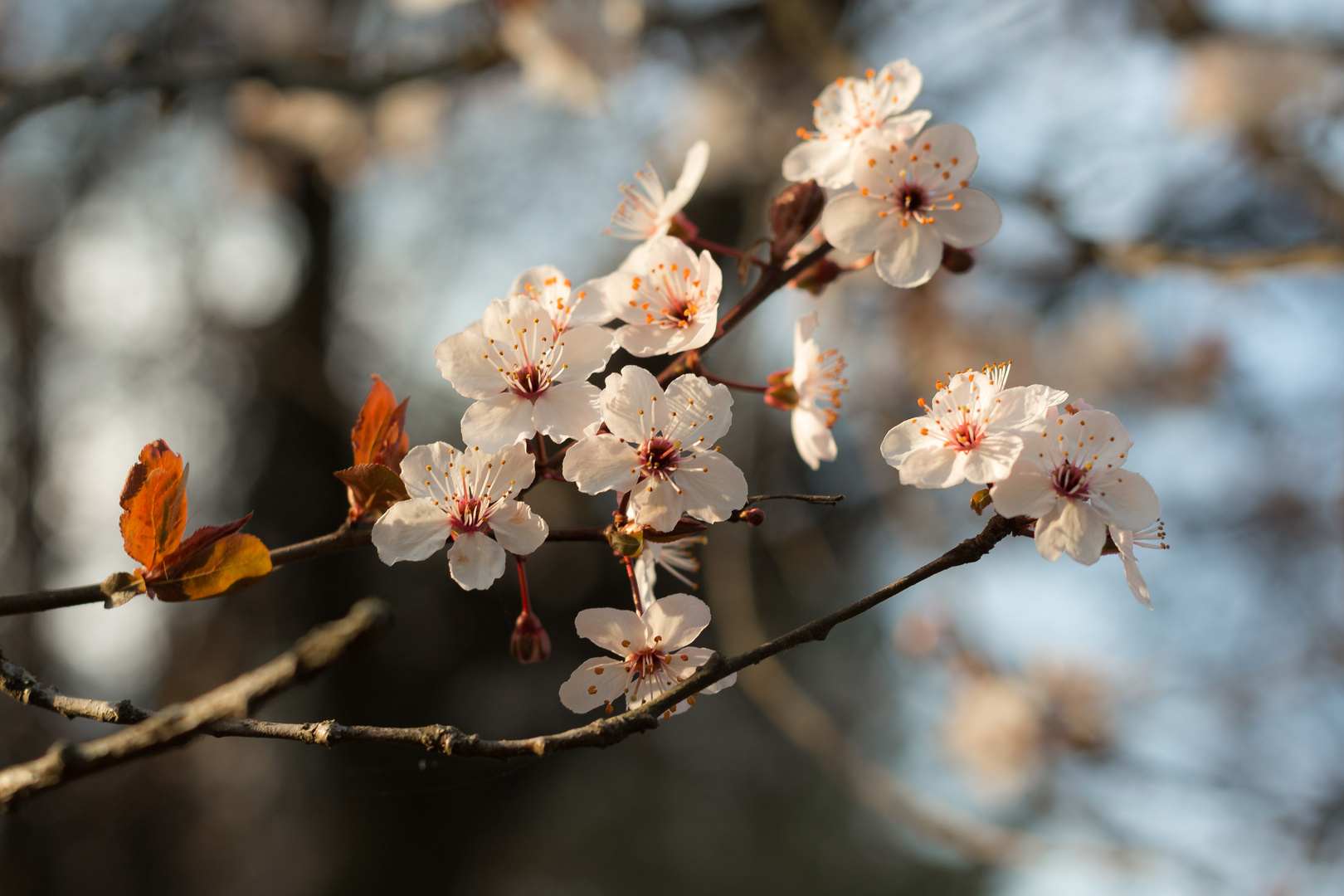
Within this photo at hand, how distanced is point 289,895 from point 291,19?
430 centimetres

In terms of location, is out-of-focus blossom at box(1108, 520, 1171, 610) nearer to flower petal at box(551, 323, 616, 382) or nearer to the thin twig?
the thin twig

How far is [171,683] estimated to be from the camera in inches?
163

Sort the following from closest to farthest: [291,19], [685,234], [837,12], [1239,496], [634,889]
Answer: [685,234], [837,12], [1239,496], [291,19], [634,889]

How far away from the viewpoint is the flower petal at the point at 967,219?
2.23 ft

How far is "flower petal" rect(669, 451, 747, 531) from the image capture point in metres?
0.55

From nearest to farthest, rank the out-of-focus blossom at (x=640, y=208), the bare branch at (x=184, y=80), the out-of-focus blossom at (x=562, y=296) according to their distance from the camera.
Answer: the out-of-focus blossom at (x=562, y=296) → the out-of-focus blossom at (x=640, y=208) → the bare branch at (x=184, y=80)

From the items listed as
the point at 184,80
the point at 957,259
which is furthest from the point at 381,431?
the point at 184,80

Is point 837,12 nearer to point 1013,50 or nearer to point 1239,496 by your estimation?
point 1013,50

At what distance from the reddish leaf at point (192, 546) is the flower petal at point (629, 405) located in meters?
0.25

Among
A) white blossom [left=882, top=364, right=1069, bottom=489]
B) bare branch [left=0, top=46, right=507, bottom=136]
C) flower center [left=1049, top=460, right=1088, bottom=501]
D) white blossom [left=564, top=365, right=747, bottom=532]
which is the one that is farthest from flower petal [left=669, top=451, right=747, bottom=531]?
bare branch [left=0, top=46, right=507, bottom=136]

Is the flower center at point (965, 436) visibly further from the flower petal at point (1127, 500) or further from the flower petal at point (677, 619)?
the flower petal at point (677, 619)

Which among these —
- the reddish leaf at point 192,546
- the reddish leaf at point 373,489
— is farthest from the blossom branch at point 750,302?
the reddish leaf at point 192,546

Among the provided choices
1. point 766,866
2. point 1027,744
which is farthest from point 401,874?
point 1027,744

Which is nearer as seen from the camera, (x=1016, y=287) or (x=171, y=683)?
(x=1016, y=287)
